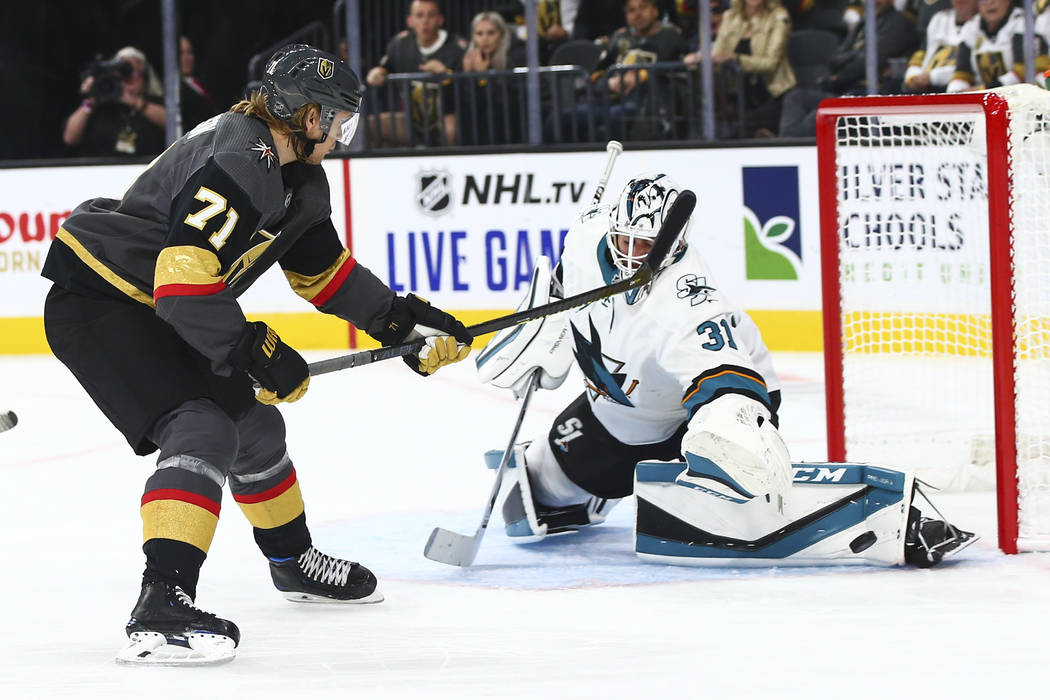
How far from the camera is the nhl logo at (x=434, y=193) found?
6.36 m

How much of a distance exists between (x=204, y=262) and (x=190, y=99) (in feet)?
15.7

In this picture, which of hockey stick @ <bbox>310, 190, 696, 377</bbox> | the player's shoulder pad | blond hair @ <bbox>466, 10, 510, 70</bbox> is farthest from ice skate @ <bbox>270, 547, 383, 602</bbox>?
blond hair @ <bbox>466, 10, 510, 70</bbox>

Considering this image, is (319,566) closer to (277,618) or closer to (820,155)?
(277,618)

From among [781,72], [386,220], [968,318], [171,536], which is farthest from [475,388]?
[171,536]

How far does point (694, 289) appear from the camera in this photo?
296 cm

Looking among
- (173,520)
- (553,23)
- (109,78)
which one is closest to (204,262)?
(173,520)

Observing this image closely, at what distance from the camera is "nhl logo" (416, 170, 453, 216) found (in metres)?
6.36

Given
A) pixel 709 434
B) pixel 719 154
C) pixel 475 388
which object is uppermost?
pixel 719 154

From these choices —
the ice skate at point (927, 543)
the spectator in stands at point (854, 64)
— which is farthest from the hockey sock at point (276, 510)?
the spectator in stands at point (854, 64)

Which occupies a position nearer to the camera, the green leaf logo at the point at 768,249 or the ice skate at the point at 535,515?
the ice skate at the point at 535,515

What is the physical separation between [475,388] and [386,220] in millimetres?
1230

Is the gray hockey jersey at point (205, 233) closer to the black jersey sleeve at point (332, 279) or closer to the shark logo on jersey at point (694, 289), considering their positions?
the black jersey sleeve at point (332, 279)

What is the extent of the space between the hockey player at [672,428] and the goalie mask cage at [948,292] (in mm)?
358

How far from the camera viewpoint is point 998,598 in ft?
8.93
